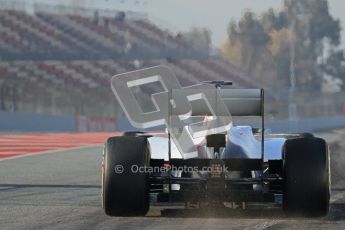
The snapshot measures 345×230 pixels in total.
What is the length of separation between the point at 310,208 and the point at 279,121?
39153mm

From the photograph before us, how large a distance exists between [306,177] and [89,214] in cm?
226

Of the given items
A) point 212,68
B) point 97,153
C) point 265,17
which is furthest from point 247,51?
point 97,153

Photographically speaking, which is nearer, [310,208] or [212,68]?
[310,208]

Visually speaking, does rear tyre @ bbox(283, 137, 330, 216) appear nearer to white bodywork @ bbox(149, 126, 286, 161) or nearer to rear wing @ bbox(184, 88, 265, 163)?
white bodywork @ bbox(149, 126, 286, 161)

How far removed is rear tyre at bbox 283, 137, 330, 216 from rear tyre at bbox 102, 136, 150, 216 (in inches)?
52.0

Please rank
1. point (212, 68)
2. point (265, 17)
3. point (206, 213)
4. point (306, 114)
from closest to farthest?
1. point (206, 213)
2. point (306, 114)
3. point (212, 68)
4. point (265, 17)

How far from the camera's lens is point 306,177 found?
334 inches

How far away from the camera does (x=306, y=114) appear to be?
172 ft

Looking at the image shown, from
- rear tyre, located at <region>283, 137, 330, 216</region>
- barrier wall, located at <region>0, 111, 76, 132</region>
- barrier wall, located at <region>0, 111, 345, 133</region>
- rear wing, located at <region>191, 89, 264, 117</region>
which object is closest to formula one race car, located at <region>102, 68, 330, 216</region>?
rear tyre, located at <region>283, 137, 330, 216</region>

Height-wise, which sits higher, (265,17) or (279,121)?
(265,17)

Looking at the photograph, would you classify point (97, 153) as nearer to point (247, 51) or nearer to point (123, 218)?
point (123, 218)

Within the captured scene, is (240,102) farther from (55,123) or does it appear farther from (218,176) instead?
(55,123)

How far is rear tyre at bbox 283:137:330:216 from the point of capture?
850 centimetres

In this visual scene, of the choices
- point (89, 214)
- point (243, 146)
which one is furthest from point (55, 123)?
point (243, 146)
